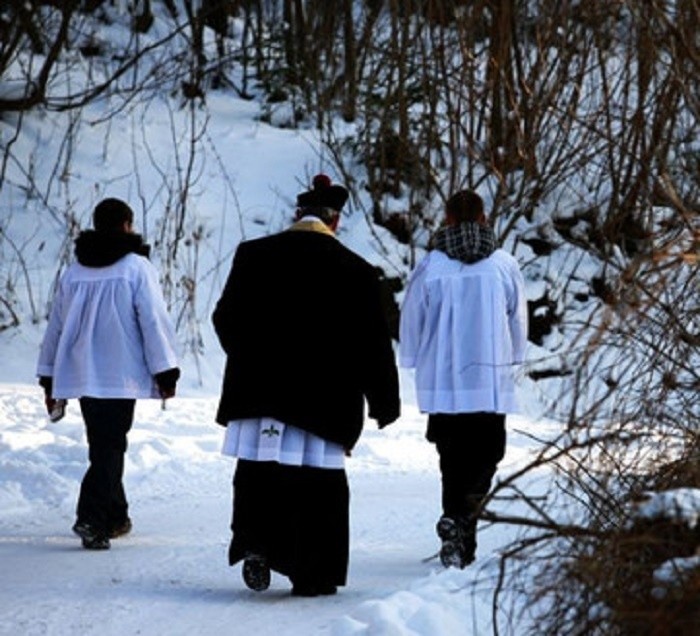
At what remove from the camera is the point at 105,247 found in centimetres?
1166

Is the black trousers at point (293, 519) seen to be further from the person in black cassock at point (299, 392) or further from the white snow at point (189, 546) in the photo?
the white snow at point (189, 546)

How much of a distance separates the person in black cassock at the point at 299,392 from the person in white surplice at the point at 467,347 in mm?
805

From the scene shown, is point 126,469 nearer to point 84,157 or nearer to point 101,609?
point 101,609

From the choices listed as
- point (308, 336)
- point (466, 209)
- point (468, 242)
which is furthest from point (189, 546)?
point (466, 209)

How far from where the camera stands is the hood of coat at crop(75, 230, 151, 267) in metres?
11.7

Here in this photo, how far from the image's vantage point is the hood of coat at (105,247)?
38.2ft

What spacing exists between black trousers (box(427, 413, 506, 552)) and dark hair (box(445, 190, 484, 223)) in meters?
0.98

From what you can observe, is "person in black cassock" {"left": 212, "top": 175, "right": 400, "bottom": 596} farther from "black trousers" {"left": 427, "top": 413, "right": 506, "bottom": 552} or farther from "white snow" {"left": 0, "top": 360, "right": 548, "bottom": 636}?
"black trousers" {"left": 427, "top": 413, "right": 506, "bottom": 552}

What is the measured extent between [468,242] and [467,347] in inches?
21.0

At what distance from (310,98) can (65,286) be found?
42.3 feet

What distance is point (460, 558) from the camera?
10.5m

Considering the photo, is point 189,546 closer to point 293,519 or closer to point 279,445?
point 293,519

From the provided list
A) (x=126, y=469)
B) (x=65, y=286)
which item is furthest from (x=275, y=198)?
(x=65, y=286)

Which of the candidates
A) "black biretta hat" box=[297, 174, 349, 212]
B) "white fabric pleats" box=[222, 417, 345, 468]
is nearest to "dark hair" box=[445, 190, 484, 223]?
"black biretta hat" box=[297, 174, 349, 212]
